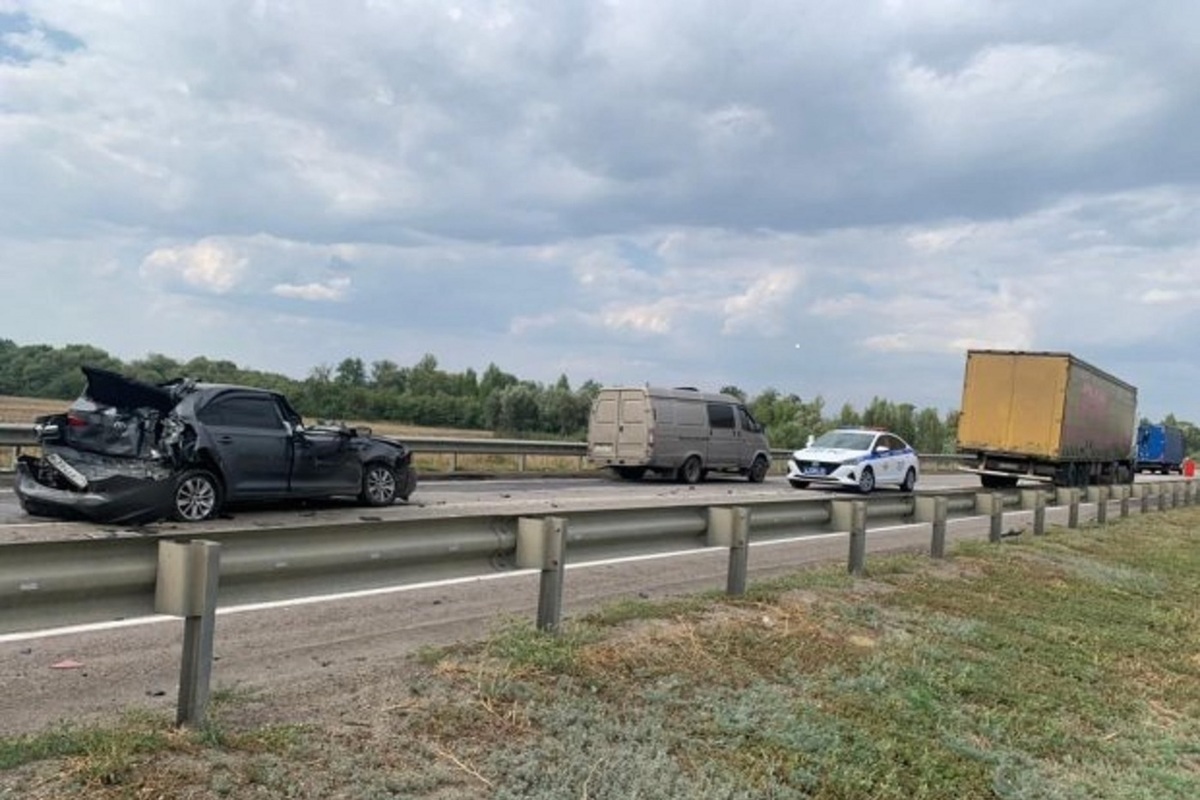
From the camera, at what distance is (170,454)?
1191 cm

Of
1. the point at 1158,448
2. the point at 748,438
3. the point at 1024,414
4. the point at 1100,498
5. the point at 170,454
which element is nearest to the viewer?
the point at 170,454

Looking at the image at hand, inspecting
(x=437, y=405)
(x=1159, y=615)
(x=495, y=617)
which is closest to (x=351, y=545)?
(x=495, y=617)

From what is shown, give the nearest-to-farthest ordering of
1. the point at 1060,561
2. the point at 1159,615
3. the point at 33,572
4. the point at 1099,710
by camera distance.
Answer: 1. the point at 33,572
2. the point at 1099,710
3. the point at 1159,615
4. the point at 1060,561

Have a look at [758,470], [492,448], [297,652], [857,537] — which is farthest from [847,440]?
[297,652]

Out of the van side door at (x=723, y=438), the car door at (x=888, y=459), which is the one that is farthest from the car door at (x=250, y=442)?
the car door at (x=888, y=459)

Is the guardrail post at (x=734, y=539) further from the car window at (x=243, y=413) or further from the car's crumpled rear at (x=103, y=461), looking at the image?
the car window at (x=243, y=413)

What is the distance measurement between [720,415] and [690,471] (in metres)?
1.98

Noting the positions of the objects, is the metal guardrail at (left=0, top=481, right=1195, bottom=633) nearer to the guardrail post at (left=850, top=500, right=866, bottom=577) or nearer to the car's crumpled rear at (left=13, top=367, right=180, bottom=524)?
the guardrail post at (left=850, top=500, right=866, bottom=577)

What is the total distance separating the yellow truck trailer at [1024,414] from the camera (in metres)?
30.2

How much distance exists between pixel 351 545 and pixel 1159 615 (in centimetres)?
814

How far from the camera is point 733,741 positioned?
4.89 metres

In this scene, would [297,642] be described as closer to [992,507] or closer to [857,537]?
[857,537]

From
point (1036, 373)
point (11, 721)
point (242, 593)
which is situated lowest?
point (11, 721)

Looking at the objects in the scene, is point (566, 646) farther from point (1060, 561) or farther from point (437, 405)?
point (437, 405)
